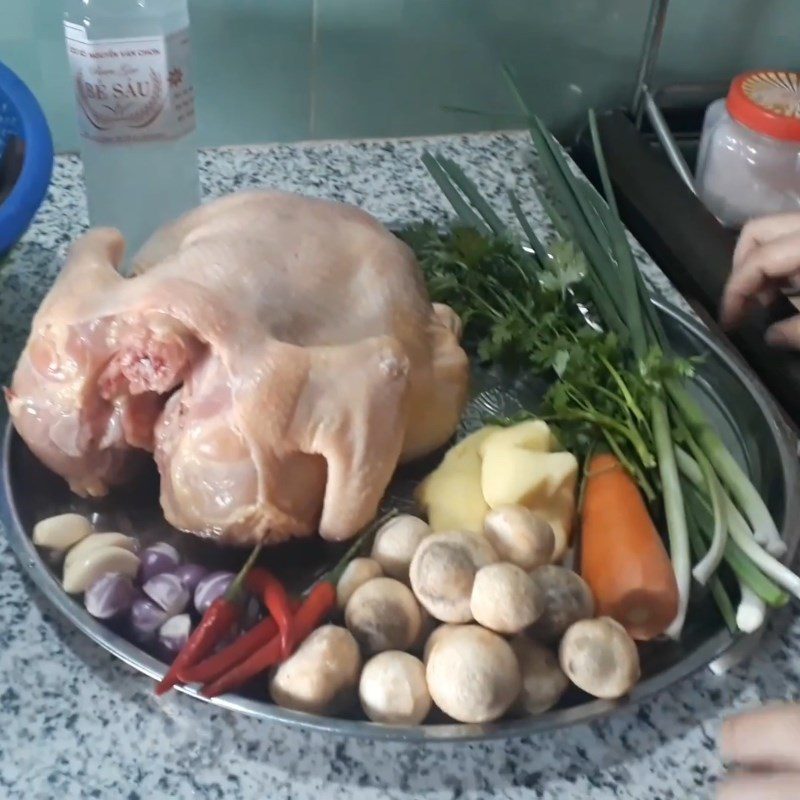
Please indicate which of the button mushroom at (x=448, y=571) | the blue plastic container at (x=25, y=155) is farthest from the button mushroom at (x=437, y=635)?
the blue plastic container at (x=25, y=155)

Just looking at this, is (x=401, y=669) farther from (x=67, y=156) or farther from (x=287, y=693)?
(x=67, y=156)

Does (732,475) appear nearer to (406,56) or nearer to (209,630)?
(209,630)

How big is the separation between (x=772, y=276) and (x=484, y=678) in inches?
23.2

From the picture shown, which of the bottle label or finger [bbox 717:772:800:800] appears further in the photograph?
the bottle label

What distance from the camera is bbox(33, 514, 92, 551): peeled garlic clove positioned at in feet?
2.32

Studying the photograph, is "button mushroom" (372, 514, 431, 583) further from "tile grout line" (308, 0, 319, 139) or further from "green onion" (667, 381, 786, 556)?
"tile grout line" (308, 0, 319, 139)

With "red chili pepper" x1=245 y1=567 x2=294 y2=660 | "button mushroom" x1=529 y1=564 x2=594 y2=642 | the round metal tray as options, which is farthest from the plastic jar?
"red chili pepper" x1=245 y1=567 x2=294 y2=660

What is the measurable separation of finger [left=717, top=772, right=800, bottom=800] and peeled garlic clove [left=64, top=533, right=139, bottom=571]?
0.43 metres

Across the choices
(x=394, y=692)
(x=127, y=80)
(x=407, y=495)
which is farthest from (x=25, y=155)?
(x=394, y=692)

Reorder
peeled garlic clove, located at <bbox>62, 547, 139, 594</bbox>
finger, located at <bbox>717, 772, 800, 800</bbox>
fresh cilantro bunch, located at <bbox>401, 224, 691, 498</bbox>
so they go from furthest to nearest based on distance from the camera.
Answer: fresh cilantro bunch, located at <bbox>401, 224, 691, 498</bbox> < peeled garlic clove, located at <bbox>62, 547, 139, 594</bbox> < finger, located at <bbox>717, 772, 800, 800</bbox>

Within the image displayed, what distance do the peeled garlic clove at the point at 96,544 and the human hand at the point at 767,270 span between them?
66cm

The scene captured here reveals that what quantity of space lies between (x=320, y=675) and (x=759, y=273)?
635 millimetres

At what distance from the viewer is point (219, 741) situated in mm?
631

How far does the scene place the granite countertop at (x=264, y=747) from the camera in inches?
24.0
